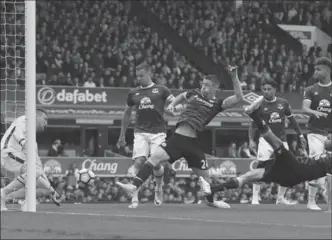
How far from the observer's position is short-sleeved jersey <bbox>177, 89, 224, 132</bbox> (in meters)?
15.6

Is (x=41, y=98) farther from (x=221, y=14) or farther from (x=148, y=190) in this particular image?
(x=221, y=14)

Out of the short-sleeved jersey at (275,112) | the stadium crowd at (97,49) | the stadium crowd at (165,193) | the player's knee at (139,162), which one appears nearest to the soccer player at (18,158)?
the player's knee at (139,162)

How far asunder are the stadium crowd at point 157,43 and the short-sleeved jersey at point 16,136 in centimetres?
1257

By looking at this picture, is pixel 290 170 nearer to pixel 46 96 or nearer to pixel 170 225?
pixel 170 225

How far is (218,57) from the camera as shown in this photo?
37812mm

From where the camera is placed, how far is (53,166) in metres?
28.0

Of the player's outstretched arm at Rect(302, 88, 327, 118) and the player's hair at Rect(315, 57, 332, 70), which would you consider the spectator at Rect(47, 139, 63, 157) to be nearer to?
the player's outstretched arm at Rect(302, 88, 327, 118)

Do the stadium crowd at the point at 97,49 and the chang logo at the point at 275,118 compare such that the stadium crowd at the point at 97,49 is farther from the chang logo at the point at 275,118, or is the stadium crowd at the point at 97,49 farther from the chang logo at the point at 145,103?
the chang logo at the point at 145,103

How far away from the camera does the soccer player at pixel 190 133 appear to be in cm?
1548

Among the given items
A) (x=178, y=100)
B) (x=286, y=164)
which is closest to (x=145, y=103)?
(x=178, y=100)

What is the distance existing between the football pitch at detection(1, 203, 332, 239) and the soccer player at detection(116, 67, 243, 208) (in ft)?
2.89

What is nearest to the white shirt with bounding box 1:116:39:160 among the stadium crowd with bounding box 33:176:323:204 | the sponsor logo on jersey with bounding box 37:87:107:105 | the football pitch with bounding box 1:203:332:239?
the football pitch with bounding box 1:203:332:239

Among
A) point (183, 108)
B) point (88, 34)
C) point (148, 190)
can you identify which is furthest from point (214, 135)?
point (183, 108)

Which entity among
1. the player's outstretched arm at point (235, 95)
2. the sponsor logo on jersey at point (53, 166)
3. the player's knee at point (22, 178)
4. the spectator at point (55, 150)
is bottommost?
the sponsor logo on jersey at point (53, 166)
